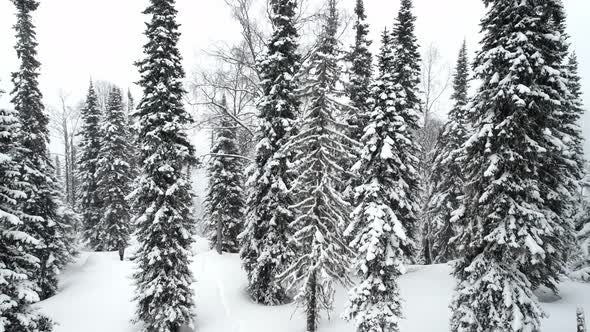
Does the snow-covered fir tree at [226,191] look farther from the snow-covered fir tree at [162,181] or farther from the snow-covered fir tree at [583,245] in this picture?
the snow-covered fir tree at [583,245]

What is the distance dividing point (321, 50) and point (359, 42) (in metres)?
9.91

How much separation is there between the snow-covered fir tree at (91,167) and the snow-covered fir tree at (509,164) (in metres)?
36.5

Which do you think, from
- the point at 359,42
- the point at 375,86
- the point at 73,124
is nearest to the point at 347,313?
the point at 375,86

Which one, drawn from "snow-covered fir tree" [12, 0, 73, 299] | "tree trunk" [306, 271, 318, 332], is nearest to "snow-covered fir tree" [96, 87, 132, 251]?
"snow-covered fir tree" [12, 0, 73, 299]

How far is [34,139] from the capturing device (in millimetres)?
24547

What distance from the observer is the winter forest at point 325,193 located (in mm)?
11977

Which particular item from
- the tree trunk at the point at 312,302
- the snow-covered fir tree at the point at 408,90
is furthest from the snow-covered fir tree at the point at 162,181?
the snow-covered fir tree at the point at 408,90

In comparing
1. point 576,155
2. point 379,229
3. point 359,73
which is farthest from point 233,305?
point 576,155

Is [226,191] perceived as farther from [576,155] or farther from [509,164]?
[576,155]

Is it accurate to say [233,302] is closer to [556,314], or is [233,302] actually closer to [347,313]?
[347,313]

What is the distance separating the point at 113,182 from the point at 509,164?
33683 mm

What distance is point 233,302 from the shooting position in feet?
67.4

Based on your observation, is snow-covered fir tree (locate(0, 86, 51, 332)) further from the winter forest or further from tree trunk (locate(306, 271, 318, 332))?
tree trunk (locate(306, 271, 318, 332))

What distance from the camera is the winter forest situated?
472 inches
